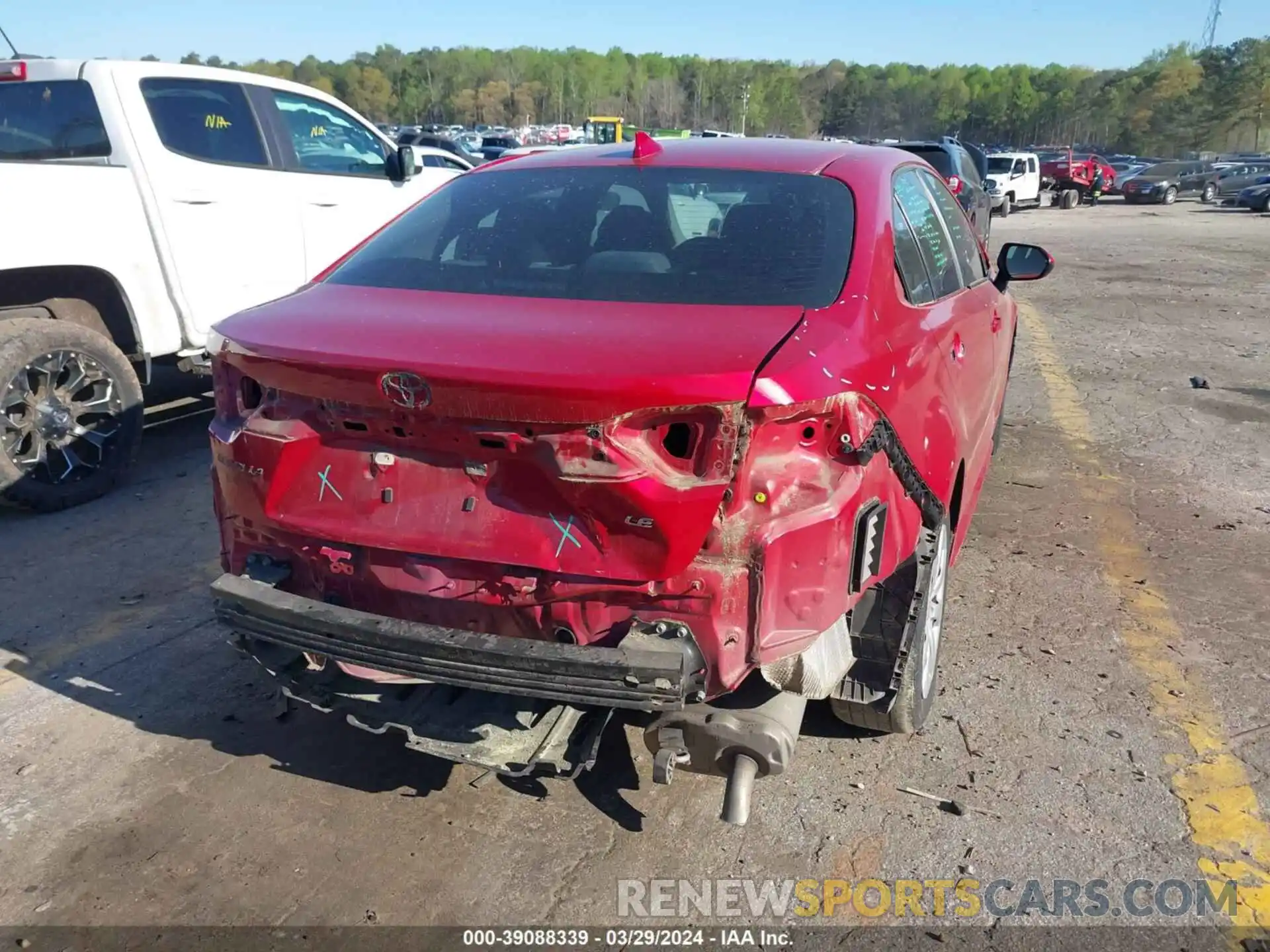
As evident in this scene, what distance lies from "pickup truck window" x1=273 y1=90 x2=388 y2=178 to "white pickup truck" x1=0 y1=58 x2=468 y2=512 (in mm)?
23

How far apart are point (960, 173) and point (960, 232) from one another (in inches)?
409

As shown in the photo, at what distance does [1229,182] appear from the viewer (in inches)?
1423

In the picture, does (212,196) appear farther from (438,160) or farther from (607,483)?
(438,160)

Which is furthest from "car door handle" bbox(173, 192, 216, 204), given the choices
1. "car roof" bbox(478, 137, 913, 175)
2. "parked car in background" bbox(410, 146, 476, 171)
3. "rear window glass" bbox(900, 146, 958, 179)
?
"rear window glass" bbox(900, 146, 958, 179)

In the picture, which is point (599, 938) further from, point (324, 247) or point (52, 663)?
point (324, 247)

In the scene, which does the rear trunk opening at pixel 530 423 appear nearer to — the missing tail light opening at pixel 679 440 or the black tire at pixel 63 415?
the missing tail light opening at pixel 679 440

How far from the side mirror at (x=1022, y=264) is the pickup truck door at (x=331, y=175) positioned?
387 cm

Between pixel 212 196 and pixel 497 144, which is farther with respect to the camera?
pixel 497 144

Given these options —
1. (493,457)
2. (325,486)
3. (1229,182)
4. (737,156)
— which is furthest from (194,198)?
(1229,182)

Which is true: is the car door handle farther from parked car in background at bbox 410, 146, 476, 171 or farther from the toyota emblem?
the toyota emblem

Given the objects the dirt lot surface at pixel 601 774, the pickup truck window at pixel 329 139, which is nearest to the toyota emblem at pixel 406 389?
the dirt lot surface at pixel 601 774

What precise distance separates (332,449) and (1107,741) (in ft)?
8.61

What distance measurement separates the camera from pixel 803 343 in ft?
8.24

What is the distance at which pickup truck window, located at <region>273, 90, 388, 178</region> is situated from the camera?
682 centimetres
